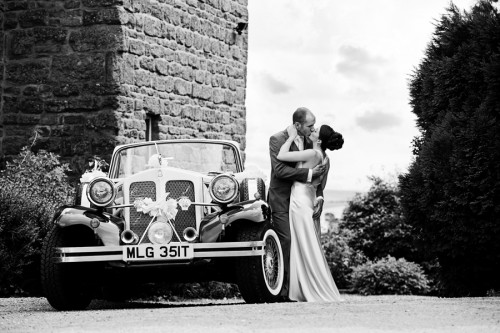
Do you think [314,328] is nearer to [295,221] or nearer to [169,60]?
[295,221]

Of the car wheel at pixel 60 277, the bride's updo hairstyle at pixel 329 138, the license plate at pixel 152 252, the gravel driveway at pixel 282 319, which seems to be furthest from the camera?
the bride's updo hairstyle at pixel 329 138

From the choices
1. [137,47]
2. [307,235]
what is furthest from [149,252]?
[137,47]

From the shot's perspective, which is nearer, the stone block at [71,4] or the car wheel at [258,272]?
the car wheel at [258,272]

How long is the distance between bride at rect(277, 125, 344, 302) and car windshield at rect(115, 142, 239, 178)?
877mm

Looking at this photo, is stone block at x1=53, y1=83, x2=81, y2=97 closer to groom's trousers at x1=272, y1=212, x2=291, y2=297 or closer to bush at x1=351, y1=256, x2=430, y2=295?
groom's trousers at x1=272, y1=212, x2=291, y2=297

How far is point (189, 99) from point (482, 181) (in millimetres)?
6671

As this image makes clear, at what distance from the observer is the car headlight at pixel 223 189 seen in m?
9.87

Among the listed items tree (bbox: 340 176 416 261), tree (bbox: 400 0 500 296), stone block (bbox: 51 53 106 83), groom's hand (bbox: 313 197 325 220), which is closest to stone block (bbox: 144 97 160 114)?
stone block (bbox: 51 53 106 83)

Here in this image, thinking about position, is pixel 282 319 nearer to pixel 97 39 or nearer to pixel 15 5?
pixel 97 39

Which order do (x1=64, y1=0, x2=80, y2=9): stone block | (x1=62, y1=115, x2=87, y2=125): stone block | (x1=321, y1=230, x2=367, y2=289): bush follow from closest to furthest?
1. (x1=62, y1=115, x2=87, y2=125): stone block
2. (x1=64, y1=0, x2=80, y2=9): stone block
3. (x1=321, y1=230, x2=367, y2=289): bush

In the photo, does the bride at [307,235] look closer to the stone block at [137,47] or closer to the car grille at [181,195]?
the car grille at [181,195]

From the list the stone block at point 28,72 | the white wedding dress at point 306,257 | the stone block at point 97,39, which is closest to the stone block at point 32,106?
the stone block at point 28,72

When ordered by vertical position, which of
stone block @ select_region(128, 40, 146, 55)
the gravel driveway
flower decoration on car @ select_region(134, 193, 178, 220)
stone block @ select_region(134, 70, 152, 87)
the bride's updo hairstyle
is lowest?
the gravel driveway

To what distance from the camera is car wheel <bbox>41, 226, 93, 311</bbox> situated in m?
9.73
